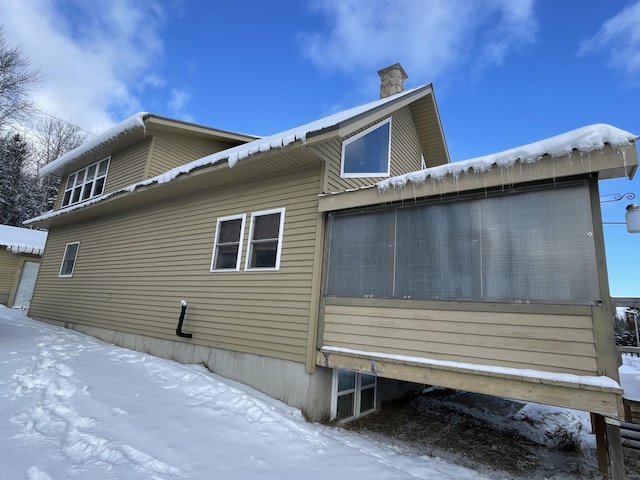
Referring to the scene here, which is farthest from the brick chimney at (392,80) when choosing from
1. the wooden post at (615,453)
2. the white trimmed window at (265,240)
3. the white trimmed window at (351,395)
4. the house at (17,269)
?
the house at (17,269)

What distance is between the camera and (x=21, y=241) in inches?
672

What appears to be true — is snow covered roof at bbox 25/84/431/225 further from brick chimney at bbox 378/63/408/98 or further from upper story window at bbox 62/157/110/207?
brick chimney at bbox 378/63/408/98

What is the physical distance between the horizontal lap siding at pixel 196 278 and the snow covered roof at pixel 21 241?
6.63 m

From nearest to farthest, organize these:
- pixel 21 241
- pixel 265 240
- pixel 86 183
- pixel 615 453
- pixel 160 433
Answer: pixel 615 453 → pixel 160 433 → pixel 265 240 → pixel 86 183 → pixel 21 241

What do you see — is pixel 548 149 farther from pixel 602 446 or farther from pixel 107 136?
pixel 107 136

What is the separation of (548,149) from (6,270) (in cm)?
2165

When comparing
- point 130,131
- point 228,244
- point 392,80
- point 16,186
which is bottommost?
point 228,244

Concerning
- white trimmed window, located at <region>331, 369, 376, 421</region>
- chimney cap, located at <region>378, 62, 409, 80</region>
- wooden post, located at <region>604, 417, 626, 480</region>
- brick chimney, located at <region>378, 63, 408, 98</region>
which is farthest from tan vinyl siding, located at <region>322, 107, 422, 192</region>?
wooden post, located at <region>604, 417, 626, 480</region>

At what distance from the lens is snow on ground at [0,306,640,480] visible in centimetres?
317

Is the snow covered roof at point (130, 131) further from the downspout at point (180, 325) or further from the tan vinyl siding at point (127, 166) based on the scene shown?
the downspout at point (180, 325)

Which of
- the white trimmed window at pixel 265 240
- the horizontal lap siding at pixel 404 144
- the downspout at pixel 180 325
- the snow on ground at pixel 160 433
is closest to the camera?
the snow on ground at pixel 160 433


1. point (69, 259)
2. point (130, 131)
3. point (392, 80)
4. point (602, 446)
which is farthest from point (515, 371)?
point (69, 259)

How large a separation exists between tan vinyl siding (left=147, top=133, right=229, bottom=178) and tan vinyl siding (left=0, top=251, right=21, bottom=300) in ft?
39.5

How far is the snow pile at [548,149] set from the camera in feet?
11.3
